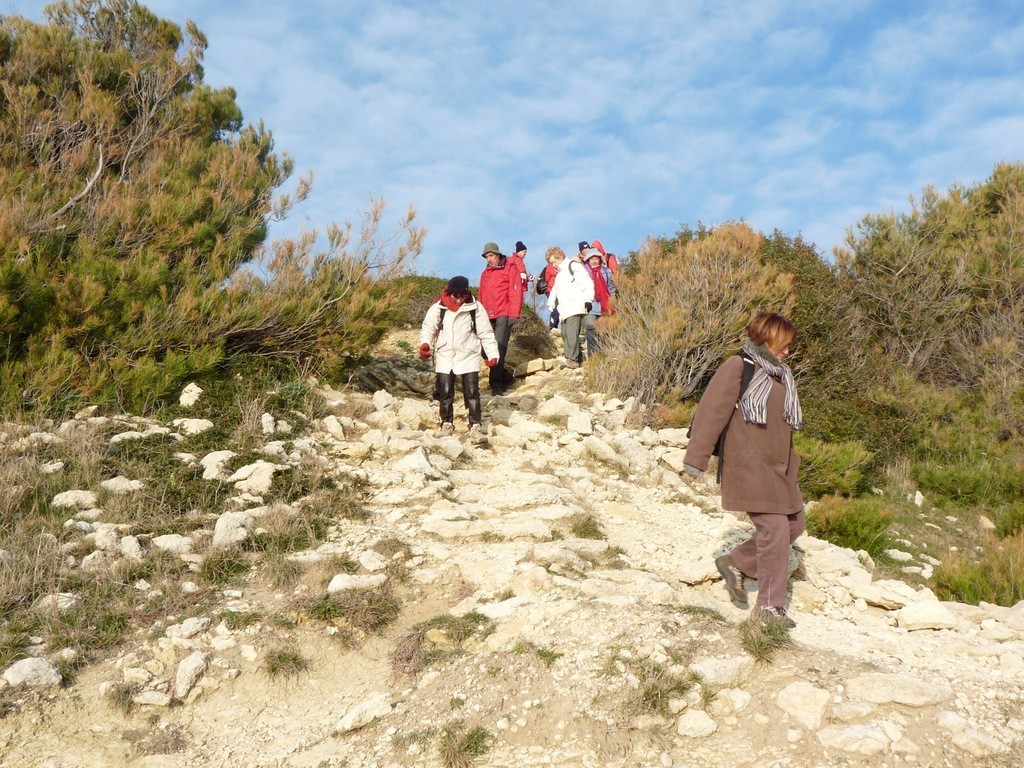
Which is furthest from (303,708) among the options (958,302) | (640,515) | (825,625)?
(958,302)

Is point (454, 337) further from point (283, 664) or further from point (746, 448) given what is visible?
point (283, 664)

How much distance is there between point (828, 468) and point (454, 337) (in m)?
4.69

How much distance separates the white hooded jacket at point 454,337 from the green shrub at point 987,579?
4518mm

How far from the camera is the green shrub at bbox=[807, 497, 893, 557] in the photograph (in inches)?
311

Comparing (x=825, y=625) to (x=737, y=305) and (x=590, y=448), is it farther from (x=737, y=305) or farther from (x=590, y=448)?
(x=737, y=305)

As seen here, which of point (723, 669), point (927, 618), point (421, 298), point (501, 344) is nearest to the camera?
point (723, 669)

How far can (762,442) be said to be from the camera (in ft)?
14.7

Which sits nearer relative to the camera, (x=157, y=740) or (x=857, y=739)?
(x=857, y=739)

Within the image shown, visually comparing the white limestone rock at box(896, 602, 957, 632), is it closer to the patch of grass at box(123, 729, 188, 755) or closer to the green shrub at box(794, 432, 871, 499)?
the patch of grass at box(123, 729, 188, 755)

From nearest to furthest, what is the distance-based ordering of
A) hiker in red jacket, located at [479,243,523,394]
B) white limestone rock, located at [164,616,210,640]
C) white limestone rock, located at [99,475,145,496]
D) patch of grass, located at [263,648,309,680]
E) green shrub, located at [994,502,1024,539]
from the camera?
patch of grass, located at [263,648,309,680] → white limestone rock, located at [164,616,210,640] → white limestone rock, located at [99,475,145,496] → green shrub, located at [994,502,1024,539] → hiker in red jacket, located at [479,243,523,394]

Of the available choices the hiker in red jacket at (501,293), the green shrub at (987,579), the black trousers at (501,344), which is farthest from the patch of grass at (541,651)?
the hiker in red jacket at (501,293)

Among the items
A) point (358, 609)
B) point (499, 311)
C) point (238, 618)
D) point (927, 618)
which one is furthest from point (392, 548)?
point (499, 311)

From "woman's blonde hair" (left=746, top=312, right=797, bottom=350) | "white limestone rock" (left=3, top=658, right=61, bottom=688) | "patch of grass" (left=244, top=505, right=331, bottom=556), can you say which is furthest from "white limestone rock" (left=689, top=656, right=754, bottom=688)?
"white limestone rock" (left=3, top=658, right=61, bottom=688)

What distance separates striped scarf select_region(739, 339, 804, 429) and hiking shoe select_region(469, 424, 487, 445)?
412cm
